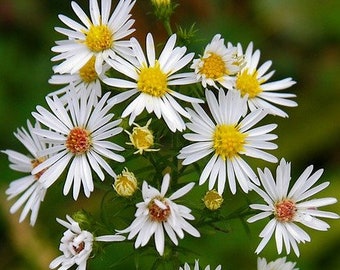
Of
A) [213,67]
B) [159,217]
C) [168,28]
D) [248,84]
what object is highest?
[168,28]

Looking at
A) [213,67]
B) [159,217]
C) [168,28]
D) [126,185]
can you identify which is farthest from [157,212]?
[168,28]

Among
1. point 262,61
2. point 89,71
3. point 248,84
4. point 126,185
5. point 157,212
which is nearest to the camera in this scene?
point 157,212

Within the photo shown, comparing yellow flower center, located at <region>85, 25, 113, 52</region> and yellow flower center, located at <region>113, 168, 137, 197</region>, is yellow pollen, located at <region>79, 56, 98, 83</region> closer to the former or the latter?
yellow flower center, located at <region>85, 25, 113, 52</region>

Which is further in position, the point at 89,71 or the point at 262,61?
the point at 262,61

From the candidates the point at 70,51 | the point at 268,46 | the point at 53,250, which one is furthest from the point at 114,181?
the point at 268,46

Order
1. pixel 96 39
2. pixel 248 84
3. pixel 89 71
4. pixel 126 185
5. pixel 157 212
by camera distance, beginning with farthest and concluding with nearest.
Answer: pixel 248 84, pixel 89 71, pixel 96 39, pixel 126 185, pixel 157 212

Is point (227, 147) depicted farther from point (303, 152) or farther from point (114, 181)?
point (303, 152)

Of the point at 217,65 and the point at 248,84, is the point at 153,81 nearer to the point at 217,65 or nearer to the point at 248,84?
the point at 217,65
